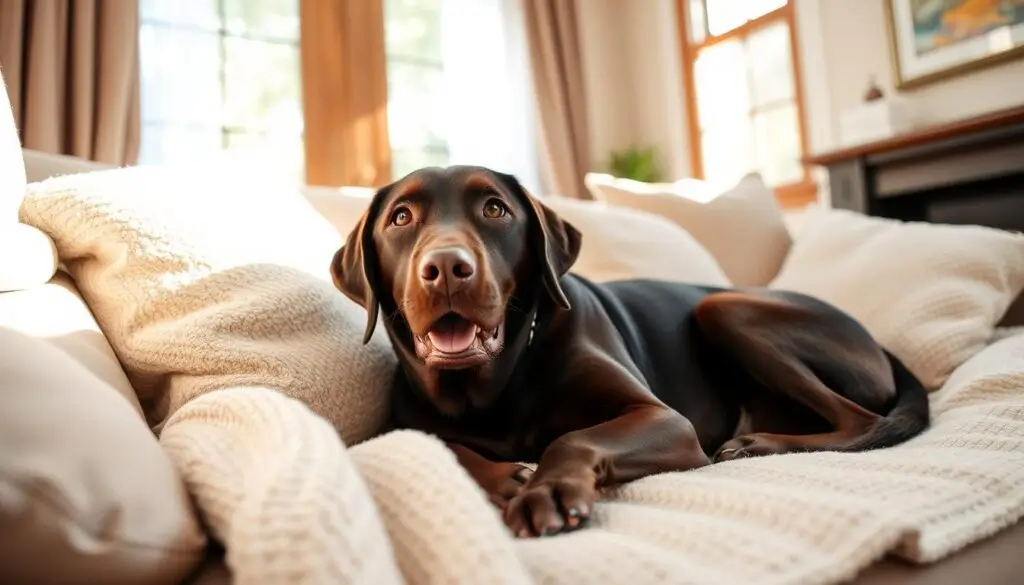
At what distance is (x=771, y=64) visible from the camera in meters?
5.23

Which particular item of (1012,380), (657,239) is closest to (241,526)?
(1012,380)

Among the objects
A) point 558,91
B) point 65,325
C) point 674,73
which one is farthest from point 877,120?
point 65,325

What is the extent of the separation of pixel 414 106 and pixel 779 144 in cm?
253

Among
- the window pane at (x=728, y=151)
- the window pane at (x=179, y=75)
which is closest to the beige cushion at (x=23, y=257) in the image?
the window pane at (x=179, y=75)

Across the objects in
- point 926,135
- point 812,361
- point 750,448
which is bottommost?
point 750,448

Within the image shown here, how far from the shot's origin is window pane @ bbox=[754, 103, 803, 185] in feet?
16.8

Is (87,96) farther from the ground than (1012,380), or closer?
farther from the ground

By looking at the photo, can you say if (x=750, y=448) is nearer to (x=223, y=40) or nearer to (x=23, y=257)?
(x=23, y=257)

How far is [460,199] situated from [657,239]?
104 cm

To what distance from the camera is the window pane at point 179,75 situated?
166 inches

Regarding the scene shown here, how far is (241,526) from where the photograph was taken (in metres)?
0.56

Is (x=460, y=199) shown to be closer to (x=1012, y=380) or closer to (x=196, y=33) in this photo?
(x=1012, y=380)

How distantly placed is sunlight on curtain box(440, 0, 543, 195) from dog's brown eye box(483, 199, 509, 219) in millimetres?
3910

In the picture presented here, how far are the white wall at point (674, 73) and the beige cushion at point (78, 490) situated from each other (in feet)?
14.7
